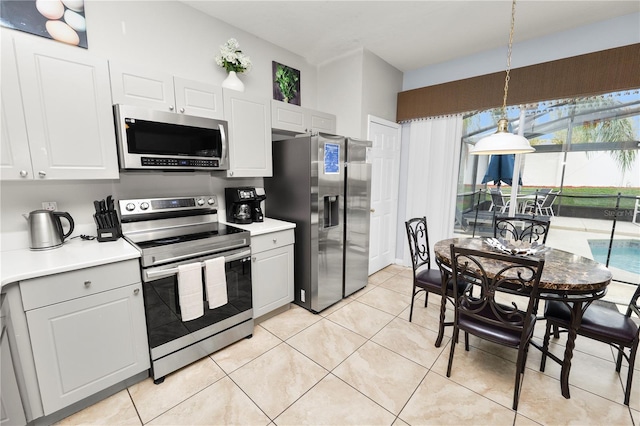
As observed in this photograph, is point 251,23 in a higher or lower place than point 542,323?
higher

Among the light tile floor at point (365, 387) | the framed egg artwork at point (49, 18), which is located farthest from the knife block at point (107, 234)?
the framed egg artwork at point (49, 18)

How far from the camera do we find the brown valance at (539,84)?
243 centimetres

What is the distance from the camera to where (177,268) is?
181cm

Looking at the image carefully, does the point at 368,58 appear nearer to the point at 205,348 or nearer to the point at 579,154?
the point at 579,154

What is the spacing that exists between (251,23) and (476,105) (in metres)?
2.63

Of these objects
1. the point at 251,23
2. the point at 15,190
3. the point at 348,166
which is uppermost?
the point at 251,23

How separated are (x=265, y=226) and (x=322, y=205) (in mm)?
573

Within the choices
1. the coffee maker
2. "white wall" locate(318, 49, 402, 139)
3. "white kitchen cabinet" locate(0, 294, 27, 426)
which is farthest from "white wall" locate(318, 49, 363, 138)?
"white kitchen cabinet" locate(0, 294, 27, 426)

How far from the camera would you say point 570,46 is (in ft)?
8.84

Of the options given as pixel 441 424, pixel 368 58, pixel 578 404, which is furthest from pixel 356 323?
pixel 368 58

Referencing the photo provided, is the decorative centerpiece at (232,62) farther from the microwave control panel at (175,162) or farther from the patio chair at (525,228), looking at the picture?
the patio chair at (525,228)

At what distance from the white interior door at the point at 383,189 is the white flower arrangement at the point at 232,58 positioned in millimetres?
1585

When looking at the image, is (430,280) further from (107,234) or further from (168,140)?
(107,234)

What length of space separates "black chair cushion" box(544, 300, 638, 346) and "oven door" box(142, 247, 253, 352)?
88.3 inches
